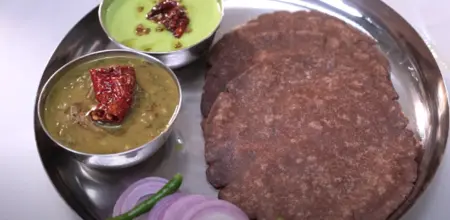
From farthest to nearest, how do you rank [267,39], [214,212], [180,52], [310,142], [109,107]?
[267,39] → [180,52] → [310,142] → [109,107] → [214,212]

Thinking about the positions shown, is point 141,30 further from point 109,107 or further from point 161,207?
point 161,207

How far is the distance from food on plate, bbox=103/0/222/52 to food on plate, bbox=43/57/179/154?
24cm

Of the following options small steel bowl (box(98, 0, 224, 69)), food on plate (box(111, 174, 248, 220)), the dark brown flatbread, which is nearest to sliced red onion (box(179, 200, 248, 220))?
food on plate (box(111, 174, 248, 220))

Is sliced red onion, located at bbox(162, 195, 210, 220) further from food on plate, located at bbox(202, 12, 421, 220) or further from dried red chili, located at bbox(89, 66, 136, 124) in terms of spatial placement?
dried red chili, located at bbox(89, 66, 136, 124)

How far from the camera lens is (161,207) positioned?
216 cm

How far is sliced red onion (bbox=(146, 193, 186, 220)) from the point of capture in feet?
7.01

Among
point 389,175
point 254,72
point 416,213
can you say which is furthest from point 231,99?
point 416,213

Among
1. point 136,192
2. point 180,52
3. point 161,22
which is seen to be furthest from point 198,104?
point 136,192

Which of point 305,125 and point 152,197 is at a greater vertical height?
point 305,125

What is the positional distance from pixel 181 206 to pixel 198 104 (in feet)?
2.19

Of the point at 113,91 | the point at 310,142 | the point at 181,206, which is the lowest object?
the point at 181,206

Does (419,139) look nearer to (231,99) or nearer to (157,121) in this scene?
(231,99)

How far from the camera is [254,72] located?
2.67 metres

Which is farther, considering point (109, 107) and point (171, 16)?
point (171, 16)
